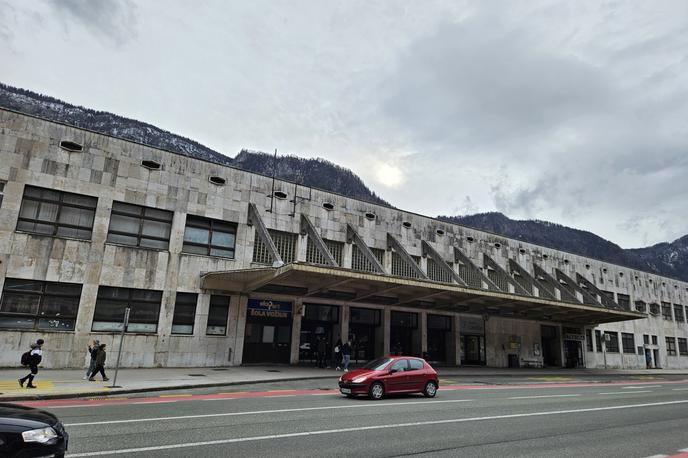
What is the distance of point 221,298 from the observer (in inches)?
917

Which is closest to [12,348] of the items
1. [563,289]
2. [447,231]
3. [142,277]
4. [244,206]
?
[142,277]

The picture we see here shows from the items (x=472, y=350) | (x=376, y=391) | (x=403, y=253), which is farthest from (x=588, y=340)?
(x=376, y=391)

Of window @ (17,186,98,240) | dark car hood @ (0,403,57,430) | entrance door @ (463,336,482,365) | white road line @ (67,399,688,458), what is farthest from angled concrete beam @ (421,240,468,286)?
dark car hood @ (0,403,57,430)

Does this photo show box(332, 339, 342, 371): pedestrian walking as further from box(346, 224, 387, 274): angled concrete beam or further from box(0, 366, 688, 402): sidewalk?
box(346, 224, 387, 274): angled concrete beam

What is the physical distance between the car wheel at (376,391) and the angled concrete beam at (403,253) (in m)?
13.7

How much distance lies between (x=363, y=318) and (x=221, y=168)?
1296 centimetres

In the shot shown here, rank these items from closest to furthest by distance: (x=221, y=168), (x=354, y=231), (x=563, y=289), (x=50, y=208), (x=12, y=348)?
(x=12, y=348), (x=50, y=208), (x=221, y=168), (x=354, y=231), (x=563, y=289)

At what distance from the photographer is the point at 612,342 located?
4297 cm

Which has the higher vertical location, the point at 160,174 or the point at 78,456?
the point at 160,174

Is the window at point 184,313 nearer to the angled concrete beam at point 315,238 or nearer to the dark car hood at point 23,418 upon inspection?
the angled concrete beam at point 315,238

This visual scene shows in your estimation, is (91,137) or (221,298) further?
(221,298)

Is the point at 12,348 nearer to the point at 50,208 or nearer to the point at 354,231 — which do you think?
the point at 50,208

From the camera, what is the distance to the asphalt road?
708cm

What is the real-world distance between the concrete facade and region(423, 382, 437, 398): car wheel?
11.9 meters
